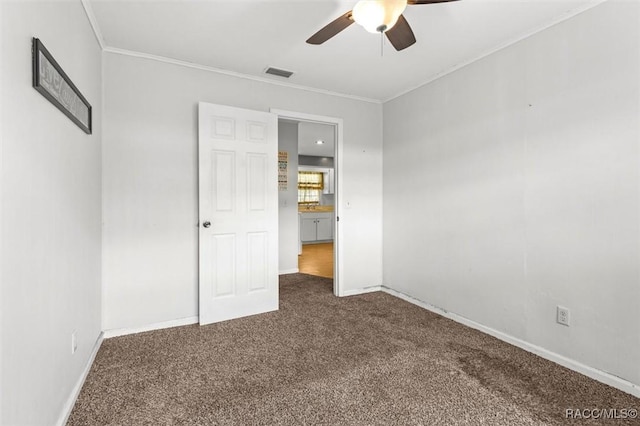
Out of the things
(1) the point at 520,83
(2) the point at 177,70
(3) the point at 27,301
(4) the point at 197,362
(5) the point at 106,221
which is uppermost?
(2) the point at 177,70

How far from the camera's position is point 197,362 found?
2268mm

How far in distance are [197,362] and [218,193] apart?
4.86 ft

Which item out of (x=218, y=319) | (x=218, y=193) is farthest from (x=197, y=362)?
(x=218, y=193)

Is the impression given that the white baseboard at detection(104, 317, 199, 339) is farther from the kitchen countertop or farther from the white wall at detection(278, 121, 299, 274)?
the kitchen countertop

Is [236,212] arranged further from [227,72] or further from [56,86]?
[56,86]

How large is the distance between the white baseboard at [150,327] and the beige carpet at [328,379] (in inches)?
3.2

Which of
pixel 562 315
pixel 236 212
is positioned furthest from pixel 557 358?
pixel 236 212

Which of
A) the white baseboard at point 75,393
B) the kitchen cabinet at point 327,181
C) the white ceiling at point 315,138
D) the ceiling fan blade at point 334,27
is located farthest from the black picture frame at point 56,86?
the kitchen cabinet at point 327,181

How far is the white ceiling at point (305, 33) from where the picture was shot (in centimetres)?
212

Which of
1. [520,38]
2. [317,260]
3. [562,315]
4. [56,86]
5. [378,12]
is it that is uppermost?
[520,38]

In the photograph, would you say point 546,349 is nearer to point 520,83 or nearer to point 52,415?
point 520,83

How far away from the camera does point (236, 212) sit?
10.3 ft

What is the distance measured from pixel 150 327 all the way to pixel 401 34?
304 centimetres

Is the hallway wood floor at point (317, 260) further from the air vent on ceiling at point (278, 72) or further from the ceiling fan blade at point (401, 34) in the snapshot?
the ceiling fan blade at point (401, 34)
